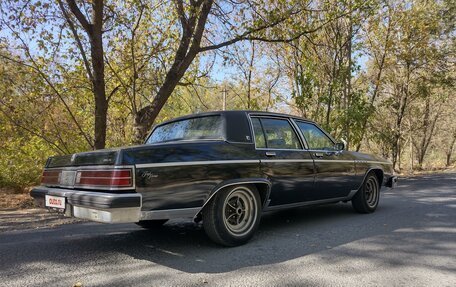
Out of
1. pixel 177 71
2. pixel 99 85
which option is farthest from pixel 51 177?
pixel 177 71

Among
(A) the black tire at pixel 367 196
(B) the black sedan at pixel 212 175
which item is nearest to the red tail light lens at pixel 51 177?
(B) the black sedan at pixel 212 175

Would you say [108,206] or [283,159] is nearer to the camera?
[108,206]

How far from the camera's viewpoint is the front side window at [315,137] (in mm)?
5833

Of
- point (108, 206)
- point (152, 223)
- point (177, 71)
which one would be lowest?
point (152, 223)

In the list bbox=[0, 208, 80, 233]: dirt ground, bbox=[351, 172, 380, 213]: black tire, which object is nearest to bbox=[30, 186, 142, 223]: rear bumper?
bbox=[0, 208, 80, 233]: dirt ground

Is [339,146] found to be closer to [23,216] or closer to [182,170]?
[182,170]

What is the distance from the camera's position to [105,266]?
3.92 meters

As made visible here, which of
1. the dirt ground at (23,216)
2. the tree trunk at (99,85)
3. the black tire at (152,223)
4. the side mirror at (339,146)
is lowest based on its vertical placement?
the dirt ground at (23,216)

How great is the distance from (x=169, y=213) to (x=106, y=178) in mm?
722

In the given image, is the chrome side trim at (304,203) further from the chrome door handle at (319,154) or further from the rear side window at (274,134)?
the rear side window at (274,134)

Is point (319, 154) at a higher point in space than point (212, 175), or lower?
higher

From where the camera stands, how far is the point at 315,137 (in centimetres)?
605

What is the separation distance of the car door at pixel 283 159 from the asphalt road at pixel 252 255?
0.55 metres

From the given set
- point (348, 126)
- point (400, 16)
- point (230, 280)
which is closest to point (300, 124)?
point (230, 280)
